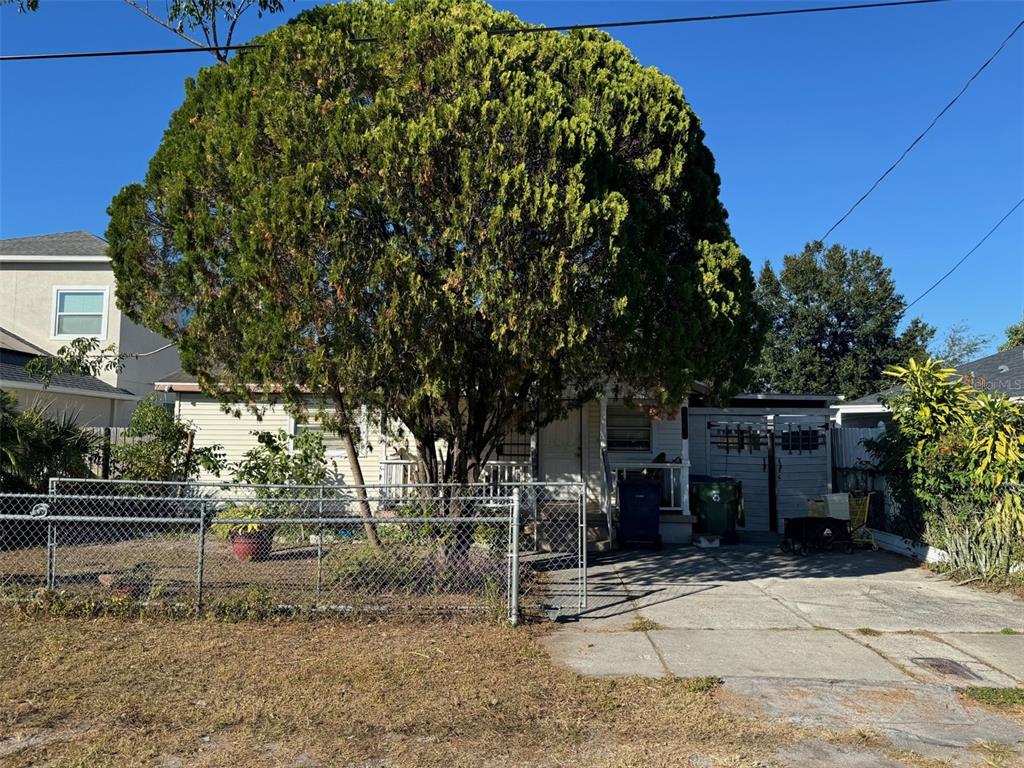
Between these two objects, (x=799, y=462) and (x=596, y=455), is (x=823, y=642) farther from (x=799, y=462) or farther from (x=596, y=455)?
(x=799, y=462)

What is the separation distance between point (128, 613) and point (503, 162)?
5.00m

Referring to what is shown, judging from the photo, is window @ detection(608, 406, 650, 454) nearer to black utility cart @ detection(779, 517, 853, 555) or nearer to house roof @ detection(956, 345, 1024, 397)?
black utility cart @ detection(779, 517, 853, 555)

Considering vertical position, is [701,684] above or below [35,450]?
below

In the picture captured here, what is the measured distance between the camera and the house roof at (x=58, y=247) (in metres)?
18.3

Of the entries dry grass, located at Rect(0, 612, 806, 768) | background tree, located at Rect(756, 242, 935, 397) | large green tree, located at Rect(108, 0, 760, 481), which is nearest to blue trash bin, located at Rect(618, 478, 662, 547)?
large green tree, located at Rect(108, 0, 760, 481)

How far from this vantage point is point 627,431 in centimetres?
1282

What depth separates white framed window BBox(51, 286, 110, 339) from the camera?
18266 millimetres

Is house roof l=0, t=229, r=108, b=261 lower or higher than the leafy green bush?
higher

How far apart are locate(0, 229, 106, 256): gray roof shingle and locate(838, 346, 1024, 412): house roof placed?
17.7 metres

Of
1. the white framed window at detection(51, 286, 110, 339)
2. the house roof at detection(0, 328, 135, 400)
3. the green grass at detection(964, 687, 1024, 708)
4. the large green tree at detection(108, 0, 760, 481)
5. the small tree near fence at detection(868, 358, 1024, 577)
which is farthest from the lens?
the white framed window at detection(51, 286, 110, 339)

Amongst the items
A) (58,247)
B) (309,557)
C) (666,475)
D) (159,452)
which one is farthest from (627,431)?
(58,247)

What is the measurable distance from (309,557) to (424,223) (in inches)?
189

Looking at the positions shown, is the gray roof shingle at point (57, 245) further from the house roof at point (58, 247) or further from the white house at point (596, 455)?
the white house at point (596, 455)

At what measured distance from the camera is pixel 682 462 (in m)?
11.8
